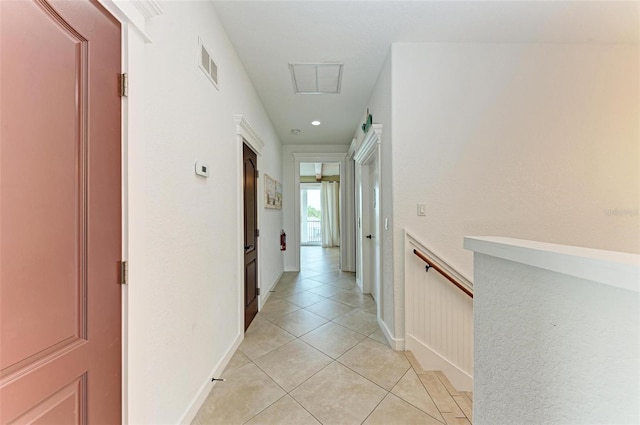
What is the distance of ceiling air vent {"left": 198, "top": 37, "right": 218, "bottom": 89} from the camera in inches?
61.7

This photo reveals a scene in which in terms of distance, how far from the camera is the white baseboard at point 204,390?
139 centimetres

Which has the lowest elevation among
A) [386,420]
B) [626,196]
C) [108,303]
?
[386,420]

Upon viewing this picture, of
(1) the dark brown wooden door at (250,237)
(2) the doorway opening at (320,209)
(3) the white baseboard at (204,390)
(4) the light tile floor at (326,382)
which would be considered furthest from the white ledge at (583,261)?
(2) the doorway opening at (320,209)

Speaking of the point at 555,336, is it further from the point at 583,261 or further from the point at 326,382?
the point at 326,382

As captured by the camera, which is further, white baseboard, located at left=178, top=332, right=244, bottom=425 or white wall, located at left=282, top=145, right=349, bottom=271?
white wall, located at left=282, top=145, right=349, bottom=271

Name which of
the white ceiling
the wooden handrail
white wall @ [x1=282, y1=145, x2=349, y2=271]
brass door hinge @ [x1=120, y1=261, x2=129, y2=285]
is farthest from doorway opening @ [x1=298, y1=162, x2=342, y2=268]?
brass door hinge @ [x1=120, y1=261, x2=129, y2=285]

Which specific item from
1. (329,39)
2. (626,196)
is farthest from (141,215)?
(626,196)

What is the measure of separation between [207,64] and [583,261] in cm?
211

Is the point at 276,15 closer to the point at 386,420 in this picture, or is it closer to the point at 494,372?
the point at 494,372

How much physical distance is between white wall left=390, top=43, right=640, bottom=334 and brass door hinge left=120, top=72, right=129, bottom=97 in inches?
74.1

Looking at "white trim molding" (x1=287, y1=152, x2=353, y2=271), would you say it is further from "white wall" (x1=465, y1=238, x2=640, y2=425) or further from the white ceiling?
"white wall" (x1=465, y1=238, x2=640, y2=425)

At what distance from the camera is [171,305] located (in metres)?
1.27

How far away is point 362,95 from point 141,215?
285 centimetres

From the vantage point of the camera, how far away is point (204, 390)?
158cm
